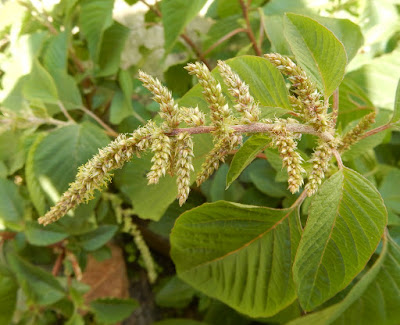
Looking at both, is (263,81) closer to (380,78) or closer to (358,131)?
(358,131)

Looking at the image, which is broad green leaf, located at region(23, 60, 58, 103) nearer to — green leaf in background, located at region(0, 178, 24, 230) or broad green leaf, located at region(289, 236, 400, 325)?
green leaf in background, located at region(0, 178, 24, 230)

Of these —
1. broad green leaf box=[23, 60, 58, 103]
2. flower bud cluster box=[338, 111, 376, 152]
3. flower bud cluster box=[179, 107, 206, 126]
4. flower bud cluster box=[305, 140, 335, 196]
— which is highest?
flower bud cluster box=[179, 107, 206, 126]

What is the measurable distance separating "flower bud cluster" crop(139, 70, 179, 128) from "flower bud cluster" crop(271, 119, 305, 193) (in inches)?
3.9

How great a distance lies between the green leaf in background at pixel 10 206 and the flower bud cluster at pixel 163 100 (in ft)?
2.13

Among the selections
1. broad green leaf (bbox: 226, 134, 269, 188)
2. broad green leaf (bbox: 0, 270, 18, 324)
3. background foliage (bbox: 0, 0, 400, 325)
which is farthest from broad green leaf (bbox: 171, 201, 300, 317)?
broad green leaf (bbox: 0, 270, 18, 324)

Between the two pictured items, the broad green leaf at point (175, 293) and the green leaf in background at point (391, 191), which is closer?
the green leaf in background at point (391, 191)

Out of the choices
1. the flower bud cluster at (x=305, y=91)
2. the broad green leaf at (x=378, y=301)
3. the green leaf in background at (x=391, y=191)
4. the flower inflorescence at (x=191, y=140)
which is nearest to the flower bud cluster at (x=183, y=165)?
the flower inflorescence at (x=191, y=140)

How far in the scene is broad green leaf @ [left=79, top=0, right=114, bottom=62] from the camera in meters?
0.88

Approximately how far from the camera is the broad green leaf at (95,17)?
88cm

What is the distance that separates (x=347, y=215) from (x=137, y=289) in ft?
3.51

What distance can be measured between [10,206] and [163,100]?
68cm

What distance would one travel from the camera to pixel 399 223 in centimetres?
67

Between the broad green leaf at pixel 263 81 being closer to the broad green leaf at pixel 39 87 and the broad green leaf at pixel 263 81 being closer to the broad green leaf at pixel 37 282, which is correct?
the broad green leaf at pixel 39 87

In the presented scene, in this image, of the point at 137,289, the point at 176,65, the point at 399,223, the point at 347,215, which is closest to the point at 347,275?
the point at 347,215
